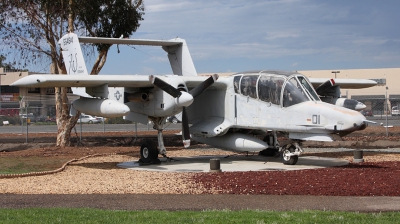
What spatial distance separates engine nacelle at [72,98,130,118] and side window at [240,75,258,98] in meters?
4.16

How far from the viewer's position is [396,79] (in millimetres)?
61188

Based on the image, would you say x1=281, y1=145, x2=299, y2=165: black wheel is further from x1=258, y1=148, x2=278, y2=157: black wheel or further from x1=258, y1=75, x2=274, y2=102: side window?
x1=258, y1=148, x2=278, y2=157: black wheel

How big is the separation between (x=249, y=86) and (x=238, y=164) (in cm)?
266

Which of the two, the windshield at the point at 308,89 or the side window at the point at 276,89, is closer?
the windshield at the point at 308,89

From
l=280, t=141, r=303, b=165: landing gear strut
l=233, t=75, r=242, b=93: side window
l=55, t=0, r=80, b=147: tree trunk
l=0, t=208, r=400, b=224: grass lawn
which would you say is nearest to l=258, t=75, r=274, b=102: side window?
l=233, t=75, r=242, b=93: side window

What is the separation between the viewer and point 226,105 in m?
19.7

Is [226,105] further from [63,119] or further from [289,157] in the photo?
[63,119]

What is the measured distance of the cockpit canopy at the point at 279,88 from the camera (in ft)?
57.3

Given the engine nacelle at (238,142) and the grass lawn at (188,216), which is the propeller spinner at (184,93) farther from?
the grass lawn at (188,216)

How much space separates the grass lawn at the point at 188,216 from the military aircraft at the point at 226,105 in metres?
7.22

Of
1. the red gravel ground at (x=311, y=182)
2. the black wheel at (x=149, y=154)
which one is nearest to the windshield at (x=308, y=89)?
the red gravel ground at (x=311, y=182)

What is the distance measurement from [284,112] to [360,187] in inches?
210

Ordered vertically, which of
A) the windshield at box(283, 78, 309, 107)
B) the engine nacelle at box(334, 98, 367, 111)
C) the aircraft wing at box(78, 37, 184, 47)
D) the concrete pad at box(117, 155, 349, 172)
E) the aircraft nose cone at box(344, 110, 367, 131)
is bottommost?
the concrete pad at box(117, 155, 349, 172)

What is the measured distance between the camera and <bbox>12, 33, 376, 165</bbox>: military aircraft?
1691 centimetres
